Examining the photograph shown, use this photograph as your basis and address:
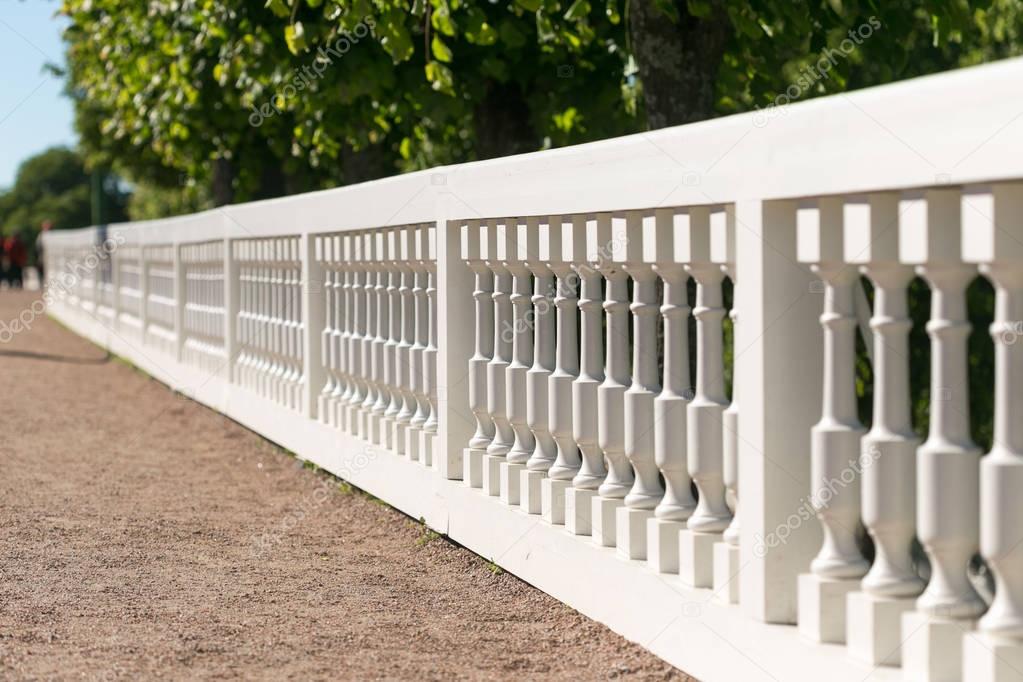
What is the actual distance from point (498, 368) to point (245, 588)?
1273 millimetres

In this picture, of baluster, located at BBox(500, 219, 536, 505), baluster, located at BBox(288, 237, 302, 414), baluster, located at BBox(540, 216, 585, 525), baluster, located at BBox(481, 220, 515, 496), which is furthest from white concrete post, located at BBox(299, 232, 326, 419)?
baluster, located at BBox(540, 216, 585, 525)

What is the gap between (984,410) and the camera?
Result: 17.7 meters

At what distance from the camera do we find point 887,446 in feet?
10.5

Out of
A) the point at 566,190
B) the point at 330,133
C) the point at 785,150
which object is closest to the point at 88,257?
the point at 330,133

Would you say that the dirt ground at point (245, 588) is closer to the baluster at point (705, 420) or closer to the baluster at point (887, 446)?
the baluster at point (705, 420)

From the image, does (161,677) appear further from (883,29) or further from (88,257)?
(88,257)

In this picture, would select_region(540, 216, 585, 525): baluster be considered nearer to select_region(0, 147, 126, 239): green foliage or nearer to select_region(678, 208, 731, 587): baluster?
select_region(678, 208, 731, 587): baluster

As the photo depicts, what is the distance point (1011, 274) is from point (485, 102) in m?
11.0

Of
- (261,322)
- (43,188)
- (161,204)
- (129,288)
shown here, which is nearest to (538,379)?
(261,322)

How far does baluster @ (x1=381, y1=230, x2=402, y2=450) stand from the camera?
7.26 metres

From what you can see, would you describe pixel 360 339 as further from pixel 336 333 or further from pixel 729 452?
pixel 729 452

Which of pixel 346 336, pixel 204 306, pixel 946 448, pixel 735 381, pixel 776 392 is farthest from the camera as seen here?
pixel 204 306

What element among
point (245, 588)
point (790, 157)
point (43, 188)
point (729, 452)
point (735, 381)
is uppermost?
point (43, 188)

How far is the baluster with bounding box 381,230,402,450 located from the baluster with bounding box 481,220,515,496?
4.75 feet
